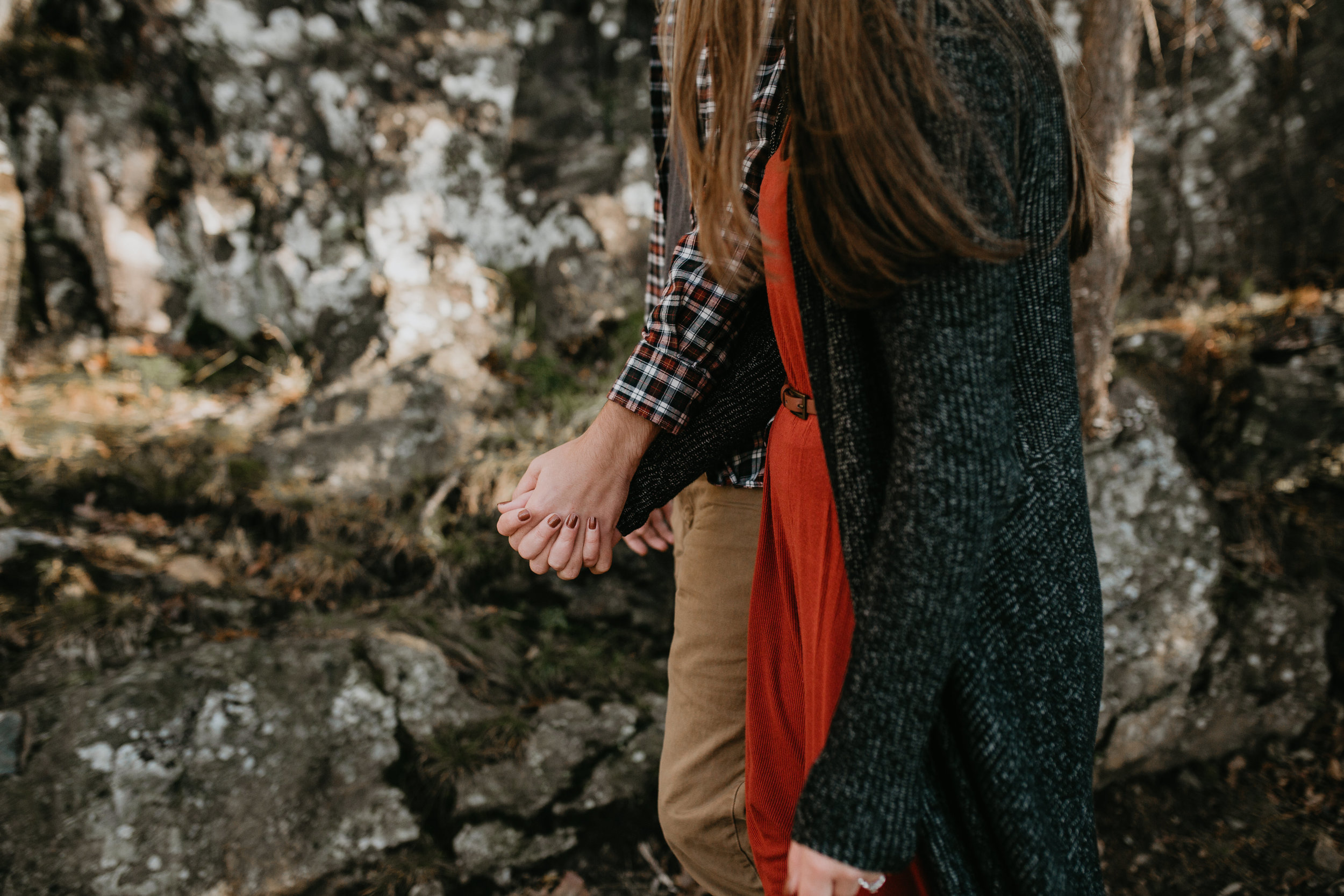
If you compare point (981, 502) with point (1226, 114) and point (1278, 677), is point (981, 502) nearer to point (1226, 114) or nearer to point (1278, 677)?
point (1278, 677)

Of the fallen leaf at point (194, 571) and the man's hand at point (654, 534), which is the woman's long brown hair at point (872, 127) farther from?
the fallen leaf at point (194, 571)

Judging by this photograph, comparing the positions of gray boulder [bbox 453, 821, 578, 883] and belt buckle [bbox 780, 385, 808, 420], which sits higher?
belt buckle [bbox 780, 385, 808, 420]

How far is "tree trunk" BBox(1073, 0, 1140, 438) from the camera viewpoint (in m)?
2.47

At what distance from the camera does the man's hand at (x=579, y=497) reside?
3.74ft

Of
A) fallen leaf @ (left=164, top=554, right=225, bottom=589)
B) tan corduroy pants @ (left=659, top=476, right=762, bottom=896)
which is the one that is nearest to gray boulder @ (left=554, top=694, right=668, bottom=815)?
tan corduroy pants @ (left=659, top=476, right=762, bottom=896)

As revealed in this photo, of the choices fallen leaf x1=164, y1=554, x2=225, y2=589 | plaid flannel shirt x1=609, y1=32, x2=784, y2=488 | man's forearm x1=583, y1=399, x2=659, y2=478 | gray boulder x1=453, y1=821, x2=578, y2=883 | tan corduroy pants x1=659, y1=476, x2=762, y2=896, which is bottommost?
gray boulder x1=453, y1=821, x2=578, y2=883

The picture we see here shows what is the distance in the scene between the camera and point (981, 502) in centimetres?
76

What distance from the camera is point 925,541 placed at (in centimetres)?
75

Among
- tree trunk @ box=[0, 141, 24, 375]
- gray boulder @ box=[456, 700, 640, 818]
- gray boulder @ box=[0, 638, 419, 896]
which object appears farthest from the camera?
tree trunk @ box=[0, 141, 24, 375]

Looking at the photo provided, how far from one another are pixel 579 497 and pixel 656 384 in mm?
241

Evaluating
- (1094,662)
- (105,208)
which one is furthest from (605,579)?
(105,208)

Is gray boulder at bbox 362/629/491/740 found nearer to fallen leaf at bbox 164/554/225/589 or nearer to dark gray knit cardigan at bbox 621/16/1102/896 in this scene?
fallen leaf at bbox 164/554/225/589

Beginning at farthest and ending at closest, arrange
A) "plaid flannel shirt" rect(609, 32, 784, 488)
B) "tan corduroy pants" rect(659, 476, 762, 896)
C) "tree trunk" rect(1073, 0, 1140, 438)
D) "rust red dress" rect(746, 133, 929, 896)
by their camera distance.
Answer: "tree trunk" rect(1073, 0, 1140, 438) < "tan corduroy pants" rect(659, 476, 762, 896) < "plaid flannel shirt" rect(609, 32, 784, 488) < "rust red dress" rect(746, 133, 929, 896)

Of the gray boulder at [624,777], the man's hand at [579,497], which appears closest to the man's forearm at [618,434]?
the man's hand at [579,497]
